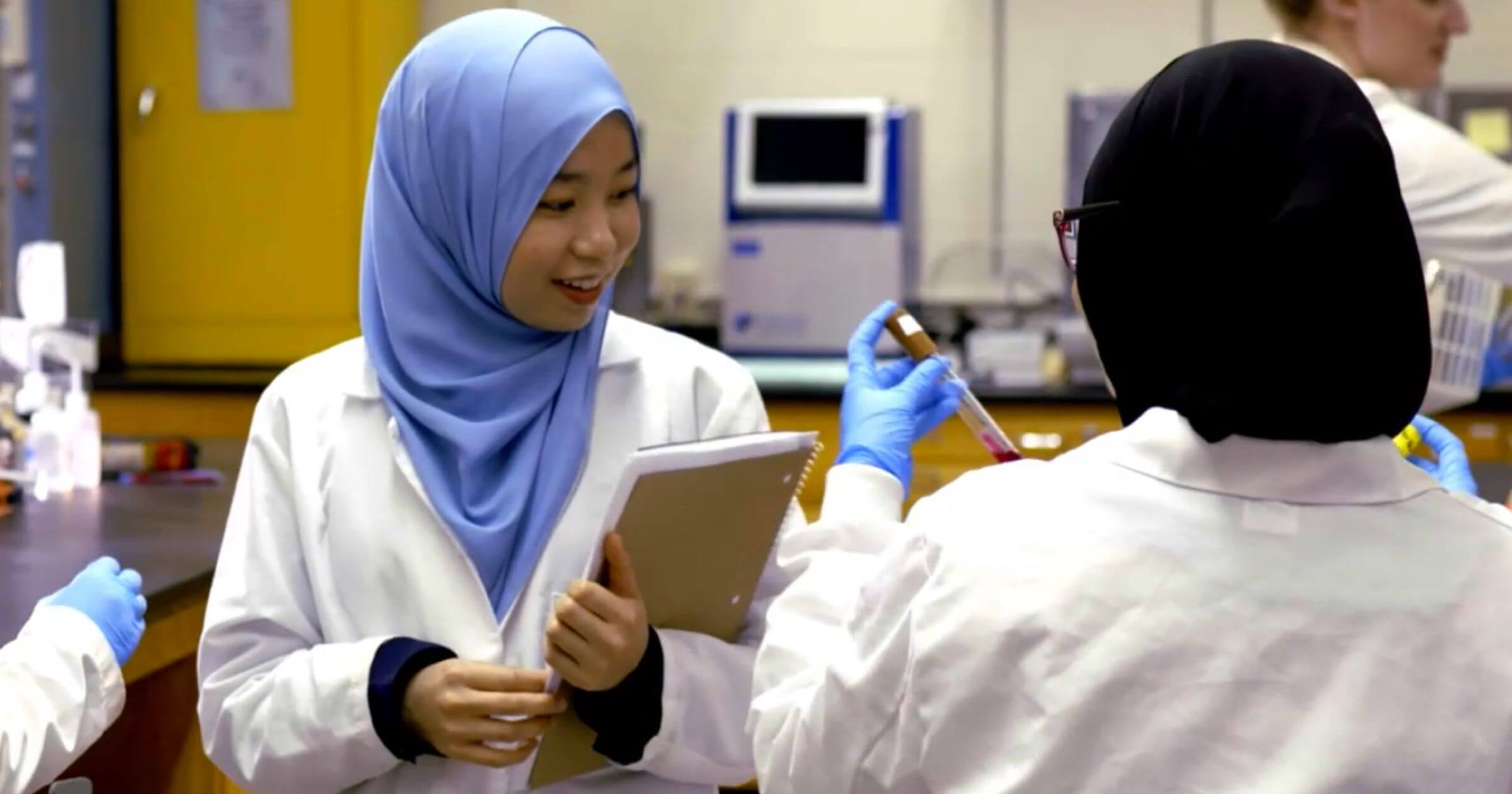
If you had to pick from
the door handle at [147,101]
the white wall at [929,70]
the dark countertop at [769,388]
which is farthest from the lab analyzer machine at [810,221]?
the door handle at [147,101]

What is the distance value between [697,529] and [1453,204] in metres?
1.40

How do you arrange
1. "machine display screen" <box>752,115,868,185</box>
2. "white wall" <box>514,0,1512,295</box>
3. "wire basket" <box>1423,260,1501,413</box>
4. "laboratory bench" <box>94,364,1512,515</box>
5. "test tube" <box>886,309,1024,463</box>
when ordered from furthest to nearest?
"white wall" <box>514,0,1512,295</box>, "machine display screen" <box>752,115,868,185</box>, "laboratory bench" <box>94,364,1512,515</box>, "wire basket" <box>1423,260,1501,413</box>, "test tube" <box>886,309,1024,463</box>

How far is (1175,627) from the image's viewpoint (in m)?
0.90

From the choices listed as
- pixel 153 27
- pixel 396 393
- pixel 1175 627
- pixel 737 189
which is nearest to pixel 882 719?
pixel 1175 627

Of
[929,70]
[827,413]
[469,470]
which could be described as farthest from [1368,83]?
[929,70]

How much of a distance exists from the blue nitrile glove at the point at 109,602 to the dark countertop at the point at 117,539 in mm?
132

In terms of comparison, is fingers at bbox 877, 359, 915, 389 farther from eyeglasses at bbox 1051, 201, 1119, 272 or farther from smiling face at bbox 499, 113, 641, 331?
eyeglasses at bbox 1051, 201, 1119, 272

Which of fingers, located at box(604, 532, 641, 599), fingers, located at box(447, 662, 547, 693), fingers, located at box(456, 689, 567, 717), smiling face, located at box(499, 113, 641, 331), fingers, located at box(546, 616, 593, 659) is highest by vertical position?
smiling face, located at box(499, 113, 641, 331)

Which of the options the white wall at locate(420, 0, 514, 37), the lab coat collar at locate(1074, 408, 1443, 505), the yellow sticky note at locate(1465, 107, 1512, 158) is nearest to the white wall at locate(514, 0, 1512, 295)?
the white wall at locate(420, 0, 514, 37)

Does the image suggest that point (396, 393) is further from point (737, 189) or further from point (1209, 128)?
point (737, 189)

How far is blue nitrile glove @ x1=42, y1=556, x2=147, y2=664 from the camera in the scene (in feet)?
4.62

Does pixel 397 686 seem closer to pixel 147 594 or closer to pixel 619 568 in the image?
pixel 619 568

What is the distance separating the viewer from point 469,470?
138 cm

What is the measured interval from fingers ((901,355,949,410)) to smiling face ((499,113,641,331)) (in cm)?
27
